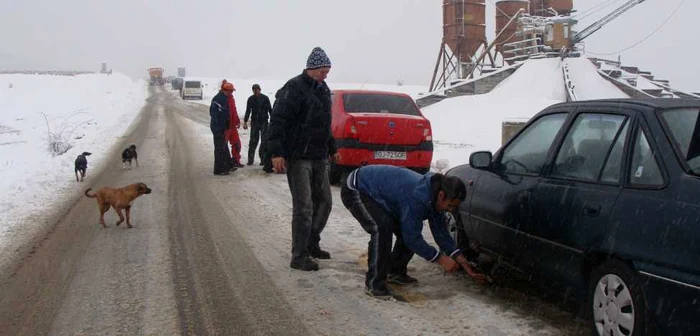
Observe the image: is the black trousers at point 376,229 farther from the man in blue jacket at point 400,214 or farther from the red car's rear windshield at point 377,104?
the red car's rear windshield at point 377,104

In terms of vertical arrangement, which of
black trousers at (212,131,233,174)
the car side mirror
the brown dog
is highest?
the car side mirror

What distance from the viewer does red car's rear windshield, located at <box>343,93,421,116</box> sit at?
32.1 ft

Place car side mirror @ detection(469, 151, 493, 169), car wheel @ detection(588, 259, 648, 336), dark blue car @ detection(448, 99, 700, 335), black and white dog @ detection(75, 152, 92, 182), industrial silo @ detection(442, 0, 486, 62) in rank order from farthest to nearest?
1. industrial silo @ detection(442, 0, 486, 62)
2. black and white dog @ detection(75, 152, 92, 182)
3. car side mirror @ detection(469, 151, 493, 169)
4. car wheel @ detection(588, 259, 648, 336)
5. dark blue car @ detection(448, 99, 700, 335)

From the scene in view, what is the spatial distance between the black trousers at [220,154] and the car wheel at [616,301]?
28.0ft

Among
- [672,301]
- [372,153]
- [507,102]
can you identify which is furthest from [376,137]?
[507,102]

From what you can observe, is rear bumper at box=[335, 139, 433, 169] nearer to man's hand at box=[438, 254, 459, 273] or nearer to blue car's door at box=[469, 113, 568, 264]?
blue car's door at box=[469, 113, 568, 264]

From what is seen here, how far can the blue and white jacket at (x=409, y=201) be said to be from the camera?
14.1ft

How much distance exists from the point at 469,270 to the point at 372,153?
16.6ft

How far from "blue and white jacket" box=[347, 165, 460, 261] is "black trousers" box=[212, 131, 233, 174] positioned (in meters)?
6.75

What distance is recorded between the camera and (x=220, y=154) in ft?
36.6

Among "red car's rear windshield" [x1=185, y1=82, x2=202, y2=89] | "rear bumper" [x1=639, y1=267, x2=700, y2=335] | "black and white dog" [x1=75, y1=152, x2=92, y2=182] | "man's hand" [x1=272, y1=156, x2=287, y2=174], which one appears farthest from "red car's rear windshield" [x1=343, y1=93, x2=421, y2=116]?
"red car's rear windshield" [x1=185, y1=82, x2=202, y2=89]

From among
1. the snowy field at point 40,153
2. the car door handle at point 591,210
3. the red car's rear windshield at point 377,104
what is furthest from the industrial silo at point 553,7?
the car door handle at point 591,210

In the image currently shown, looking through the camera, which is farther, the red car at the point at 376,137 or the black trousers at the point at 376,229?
the red car at the point at 376,137

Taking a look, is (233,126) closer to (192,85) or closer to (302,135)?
(302,135)
